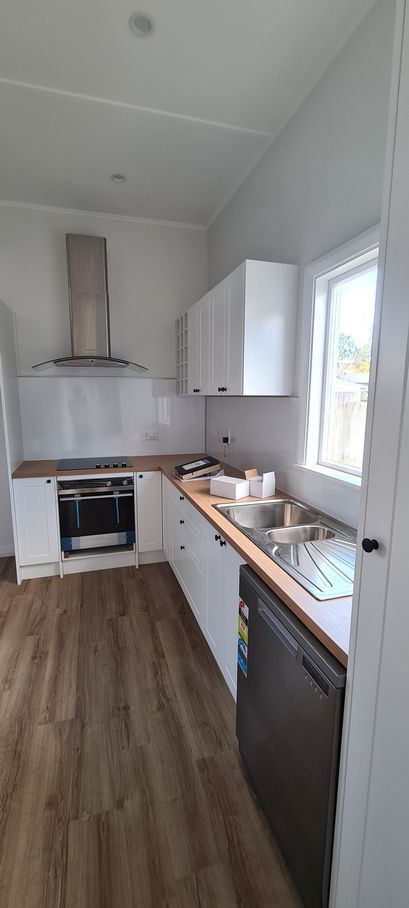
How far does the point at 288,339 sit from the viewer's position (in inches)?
80.7

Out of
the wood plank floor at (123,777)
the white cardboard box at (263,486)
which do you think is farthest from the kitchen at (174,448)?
the white cardboard box at (263,486)

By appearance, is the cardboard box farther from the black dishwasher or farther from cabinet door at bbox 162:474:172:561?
the black dishwasher

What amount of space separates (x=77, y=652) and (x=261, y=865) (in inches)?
52.4

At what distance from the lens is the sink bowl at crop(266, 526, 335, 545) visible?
169cm

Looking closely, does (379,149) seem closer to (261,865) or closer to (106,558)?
(261,865)

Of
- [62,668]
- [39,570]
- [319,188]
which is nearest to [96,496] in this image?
[39,570]

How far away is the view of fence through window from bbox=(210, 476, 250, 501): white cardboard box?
0.44m


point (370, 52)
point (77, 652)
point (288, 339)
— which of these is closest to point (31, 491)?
point (77, 652)

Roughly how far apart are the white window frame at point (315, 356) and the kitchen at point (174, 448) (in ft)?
0.07

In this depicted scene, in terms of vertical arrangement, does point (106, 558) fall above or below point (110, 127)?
below

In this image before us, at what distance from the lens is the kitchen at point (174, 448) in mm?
881

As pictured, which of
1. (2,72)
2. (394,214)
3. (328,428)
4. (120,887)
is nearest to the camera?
(394,214)

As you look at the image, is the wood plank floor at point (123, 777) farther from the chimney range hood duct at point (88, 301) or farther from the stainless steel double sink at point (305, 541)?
the chimney range hood duct at point (88, 301)

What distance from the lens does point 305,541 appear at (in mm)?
1689
